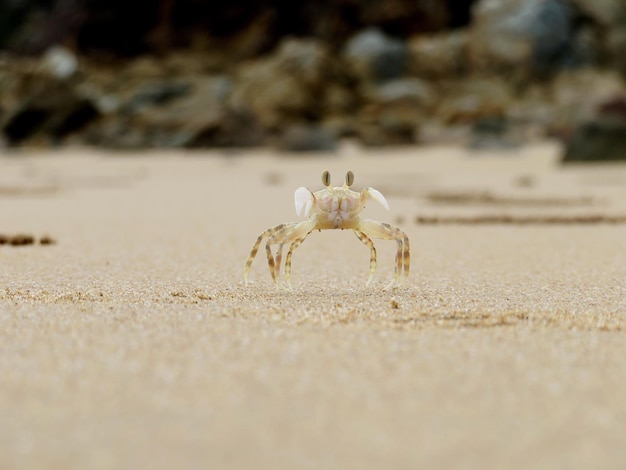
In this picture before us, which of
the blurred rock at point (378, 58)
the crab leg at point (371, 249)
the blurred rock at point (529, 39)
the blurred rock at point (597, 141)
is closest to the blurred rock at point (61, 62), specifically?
the blurred rock at point (378, 58)

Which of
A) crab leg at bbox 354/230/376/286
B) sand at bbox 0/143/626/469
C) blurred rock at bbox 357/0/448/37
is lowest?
sand at bbox 0/143/626/469

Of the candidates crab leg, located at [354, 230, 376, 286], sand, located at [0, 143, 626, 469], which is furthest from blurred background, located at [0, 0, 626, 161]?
crab leg, located at [354, 230, 376, 286]

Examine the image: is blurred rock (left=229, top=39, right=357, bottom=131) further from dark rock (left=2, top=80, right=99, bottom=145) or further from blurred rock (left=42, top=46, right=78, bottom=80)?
blurred rock (left=42, top=46, right=78, bottom=80)

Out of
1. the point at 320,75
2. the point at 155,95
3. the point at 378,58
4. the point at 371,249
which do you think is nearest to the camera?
the point at 371,249

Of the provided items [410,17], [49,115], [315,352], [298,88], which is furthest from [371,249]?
[410,17]

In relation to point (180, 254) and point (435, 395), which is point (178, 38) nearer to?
point (180, 254)

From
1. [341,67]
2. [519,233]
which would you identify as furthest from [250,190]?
[341,67]

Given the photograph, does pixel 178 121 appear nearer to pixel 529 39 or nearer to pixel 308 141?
pixel 308 141
